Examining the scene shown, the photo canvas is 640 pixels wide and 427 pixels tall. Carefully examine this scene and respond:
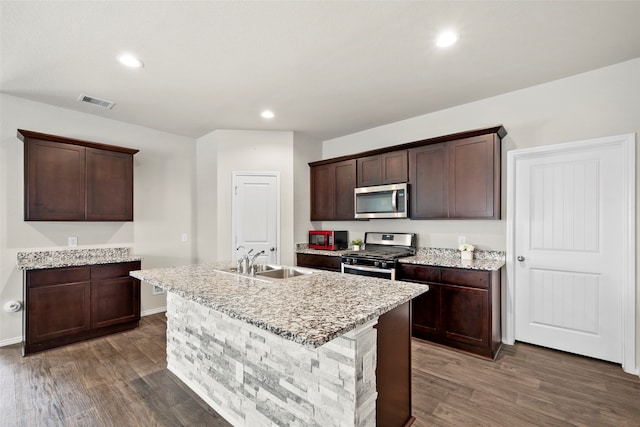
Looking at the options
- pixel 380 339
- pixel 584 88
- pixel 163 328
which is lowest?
pixel 163 328

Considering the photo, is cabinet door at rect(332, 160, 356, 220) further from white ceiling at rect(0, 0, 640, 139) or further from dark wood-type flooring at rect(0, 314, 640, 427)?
dark wood-type flooring at rect(0, 314, 640, 427)

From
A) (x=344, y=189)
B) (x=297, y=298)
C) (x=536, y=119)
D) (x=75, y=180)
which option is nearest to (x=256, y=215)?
(x=344, y=189)

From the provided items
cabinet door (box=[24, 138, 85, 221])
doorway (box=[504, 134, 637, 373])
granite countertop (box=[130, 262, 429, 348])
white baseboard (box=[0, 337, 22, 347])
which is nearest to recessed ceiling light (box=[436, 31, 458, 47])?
doorway (box=[504, 134, 637, 373])

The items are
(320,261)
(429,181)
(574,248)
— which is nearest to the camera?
(574,248)

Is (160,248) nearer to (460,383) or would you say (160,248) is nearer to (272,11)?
(272,11)

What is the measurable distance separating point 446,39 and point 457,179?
154cm

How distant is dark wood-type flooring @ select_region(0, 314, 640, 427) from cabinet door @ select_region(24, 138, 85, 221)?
146cm

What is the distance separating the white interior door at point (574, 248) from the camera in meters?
2.75

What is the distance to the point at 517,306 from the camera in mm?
3275

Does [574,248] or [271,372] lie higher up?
[574,248]

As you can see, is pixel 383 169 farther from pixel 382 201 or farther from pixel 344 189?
pixel 344 189

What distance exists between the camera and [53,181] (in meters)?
3.36

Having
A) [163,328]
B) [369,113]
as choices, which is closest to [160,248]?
[163,328]

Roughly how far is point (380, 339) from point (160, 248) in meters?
3.92
